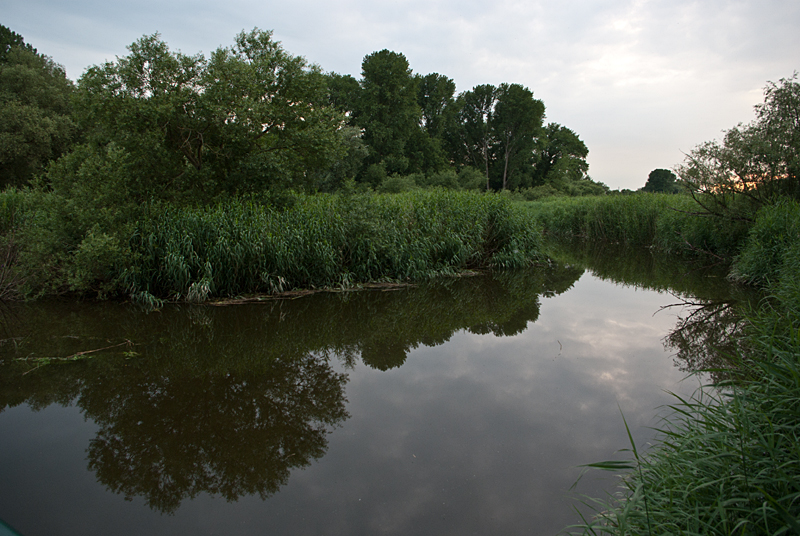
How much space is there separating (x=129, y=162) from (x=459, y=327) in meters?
7.18

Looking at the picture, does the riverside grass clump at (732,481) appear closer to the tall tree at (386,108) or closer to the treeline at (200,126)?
the treeline at (200,126)

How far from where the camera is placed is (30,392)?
482cm

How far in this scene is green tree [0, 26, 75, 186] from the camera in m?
26.0

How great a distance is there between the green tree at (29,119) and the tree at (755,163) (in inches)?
1151

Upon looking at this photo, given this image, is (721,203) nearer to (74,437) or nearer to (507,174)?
(74,437)

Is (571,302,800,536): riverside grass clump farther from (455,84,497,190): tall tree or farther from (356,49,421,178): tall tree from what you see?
(455,84,497,190): tall tree

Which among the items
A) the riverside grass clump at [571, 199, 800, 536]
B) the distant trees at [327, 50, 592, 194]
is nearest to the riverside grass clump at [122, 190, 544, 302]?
the riverside grass clump at [571, 199, 800, 536]

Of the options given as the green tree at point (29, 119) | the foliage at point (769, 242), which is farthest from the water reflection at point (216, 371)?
the green tree at point (29, 119)

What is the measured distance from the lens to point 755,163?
429 inches

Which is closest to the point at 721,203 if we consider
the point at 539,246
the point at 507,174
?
the point at 539,246

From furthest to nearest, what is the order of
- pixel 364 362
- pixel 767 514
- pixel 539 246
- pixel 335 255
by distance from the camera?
1. pixel 539 246
2. pixel 335 255
3. pixel 364 362
4. pixel 767 514

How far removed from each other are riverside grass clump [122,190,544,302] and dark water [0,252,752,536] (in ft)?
2.91

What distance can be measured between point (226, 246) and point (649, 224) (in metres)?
16.3

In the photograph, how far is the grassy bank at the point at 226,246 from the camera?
822cm
